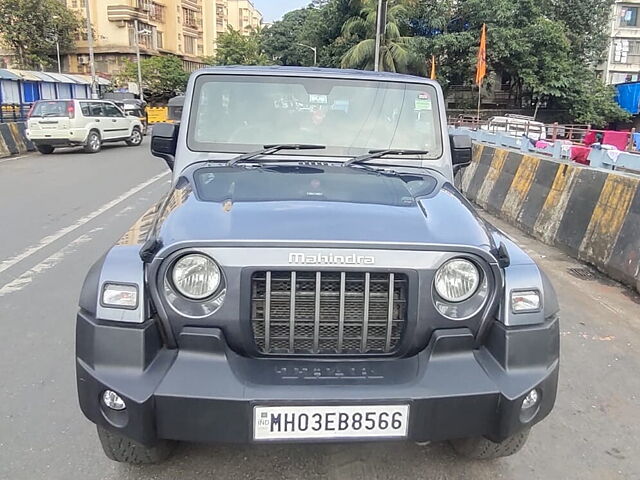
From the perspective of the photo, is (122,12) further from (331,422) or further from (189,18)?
(331,422)

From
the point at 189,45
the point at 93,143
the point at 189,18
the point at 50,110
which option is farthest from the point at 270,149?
the point at 189,18

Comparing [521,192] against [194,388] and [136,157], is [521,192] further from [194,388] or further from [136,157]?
[136,157]

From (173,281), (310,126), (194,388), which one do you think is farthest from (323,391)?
(310,126)

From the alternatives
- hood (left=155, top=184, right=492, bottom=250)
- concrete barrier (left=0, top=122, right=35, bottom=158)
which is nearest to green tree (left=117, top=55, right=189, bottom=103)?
concrete barrier (left=0, top=122, right=35, bottom=158)

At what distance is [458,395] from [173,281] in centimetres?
117

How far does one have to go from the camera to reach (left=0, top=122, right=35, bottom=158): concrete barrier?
707 inches

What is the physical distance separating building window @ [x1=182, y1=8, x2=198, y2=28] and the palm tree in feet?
120

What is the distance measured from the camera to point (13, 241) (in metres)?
7.06

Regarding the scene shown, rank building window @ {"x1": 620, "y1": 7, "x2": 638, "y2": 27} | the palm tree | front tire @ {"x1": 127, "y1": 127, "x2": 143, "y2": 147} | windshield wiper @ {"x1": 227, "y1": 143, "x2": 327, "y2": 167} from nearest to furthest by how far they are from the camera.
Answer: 1. windshield wiper @ {"x1": 227, "y1": 143, "x2": 327, "y2": 167}
2. front tire @ {"x1": 127, "y1": 127, "x2": 143, "y2": 147}
3. the palm tree
4. building window @ {"x1": 620, "y1": 7, "x2": 638, "y2": 27}

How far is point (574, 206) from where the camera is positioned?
273 inches

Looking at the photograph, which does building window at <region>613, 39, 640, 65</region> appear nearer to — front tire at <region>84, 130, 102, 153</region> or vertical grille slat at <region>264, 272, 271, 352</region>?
front tire at <region>84, 130, 102, 153</region>

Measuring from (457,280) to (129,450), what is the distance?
1594 millimetres

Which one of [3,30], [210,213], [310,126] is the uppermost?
[3,30]

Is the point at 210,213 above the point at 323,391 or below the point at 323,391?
above
